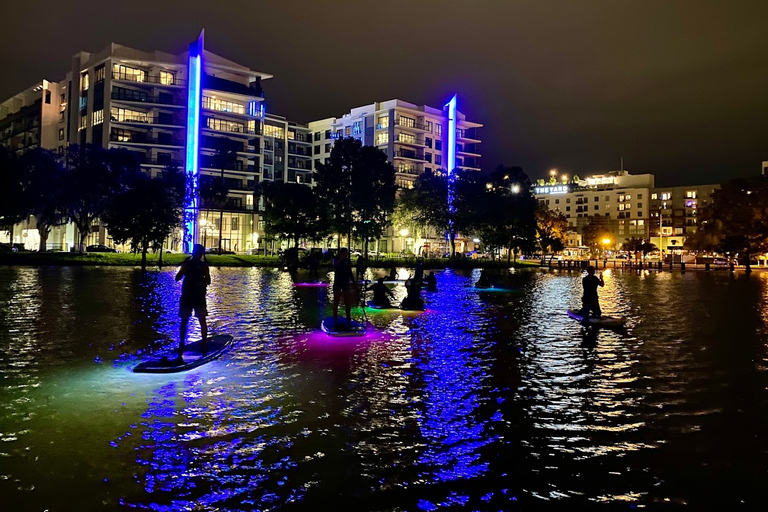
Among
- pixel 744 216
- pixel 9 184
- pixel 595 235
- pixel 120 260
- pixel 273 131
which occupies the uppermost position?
pixel 273 131

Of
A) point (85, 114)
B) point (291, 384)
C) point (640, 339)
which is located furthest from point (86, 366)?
point (85, 114)

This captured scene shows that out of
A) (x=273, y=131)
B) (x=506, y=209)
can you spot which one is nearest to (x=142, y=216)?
(x=506, y=209)

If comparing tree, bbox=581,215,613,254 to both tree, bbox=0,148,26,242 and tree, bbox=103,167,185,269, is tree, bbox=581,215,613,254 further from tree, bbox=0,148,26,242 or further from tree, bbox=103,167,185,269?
tree, bbox=0,148,26,242

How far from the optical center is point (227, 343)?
13.7m

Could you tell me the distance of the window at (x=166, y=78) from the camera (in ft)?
304

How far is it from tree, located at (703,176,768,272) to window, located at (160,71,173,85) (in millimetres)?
86780

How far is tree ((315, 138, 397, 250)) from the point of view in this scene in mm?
69250

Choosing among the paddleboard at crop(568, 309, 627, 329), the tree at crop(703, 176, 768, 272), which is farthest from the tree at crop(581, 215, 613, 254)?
the paddleboard at crop(568, 309, 627, 329)

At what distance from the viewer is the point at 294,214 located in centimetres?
6712

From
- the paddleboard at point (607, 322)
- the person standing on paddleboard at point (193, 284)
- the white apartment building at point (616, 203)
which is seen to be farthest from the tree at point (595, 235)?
the person standing on paddleboard at point (193, 284)

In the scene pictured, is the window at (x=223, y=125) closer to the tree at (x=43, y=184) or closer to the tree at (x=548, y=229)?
the tree at (x=43, y=184)

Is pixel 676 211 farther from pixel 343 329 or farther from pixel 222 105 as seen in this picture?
pixel 343 329

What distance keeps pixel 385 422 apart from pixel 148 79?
97625mm

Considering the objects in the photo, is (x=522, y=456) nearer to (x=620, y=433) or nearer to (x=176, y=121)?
(x=620, y=433)
